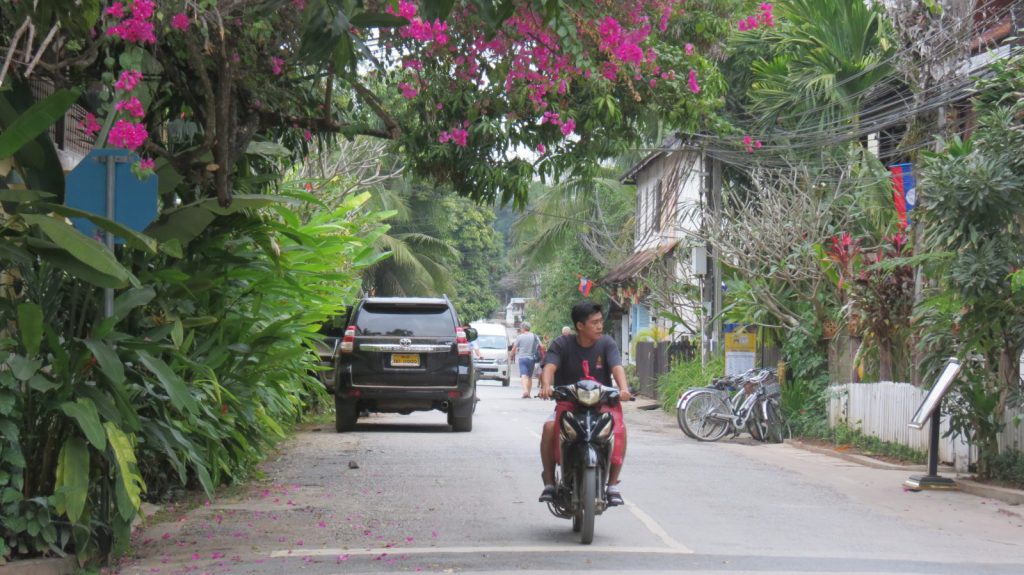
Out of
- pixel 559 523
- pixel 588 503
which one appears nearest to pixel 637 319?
pixel 559 523

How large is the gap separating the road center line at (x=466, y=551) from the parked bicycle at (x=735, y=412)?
1064 cm

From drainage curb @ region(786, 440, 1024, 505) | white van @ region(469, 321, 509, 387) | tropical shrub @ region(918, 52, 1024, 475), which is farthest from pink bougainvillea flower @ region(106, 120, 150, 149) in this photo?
white van @ region(469, 321, 509, 387)

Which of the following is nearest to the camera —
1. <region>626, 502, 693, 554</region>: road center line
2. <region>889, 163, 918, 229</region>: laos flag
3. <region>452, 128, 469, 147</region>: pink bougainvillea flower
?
<region>626, 502, 693, 554</region>: road center line

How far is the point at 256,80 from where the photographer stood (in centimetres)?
1007

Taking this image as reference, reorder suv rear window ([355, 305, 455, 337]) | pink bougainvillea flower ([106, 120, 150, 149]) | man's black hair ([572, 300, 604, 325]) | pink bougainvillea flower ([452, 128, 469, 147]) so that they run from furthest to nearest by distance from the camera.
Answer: suv rear window ([355, 305, 455, 337]) < pink bougainvillea flower ([452, 128, 469, 147]) < man's black hair ([572, 300, 604, 325]) < pink bougainvillea flower ([106, 120, 150, 149])

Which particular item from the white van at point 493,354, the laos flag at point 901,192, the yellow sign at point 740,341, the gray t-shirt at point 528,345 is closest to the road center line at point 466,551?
the laos flag at point 901,192

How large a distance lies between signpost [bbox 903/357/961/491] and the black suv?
22.4 ft

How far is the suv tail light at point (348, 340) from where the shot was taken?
57.0 ft

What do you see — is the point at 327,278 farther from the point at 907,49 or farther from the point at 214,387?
the point at 907,49

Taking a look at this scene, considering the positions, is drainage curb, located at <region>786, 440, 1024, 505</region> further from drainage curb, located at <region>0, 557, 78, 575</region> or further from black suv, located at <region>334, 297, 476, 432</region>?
drainage curb, located at <region>0, 557, 78, 575</region>

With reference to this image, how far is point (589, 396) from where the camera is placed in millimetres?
8703

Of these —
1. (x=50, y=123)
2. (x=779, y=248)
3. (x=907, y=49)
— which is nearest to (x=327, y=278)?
(x=50, y=123)

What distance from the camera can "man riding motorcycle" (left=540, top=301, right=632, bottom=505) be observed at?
9.15 m

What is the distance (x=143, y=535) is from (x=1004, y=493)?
820 centimetres
